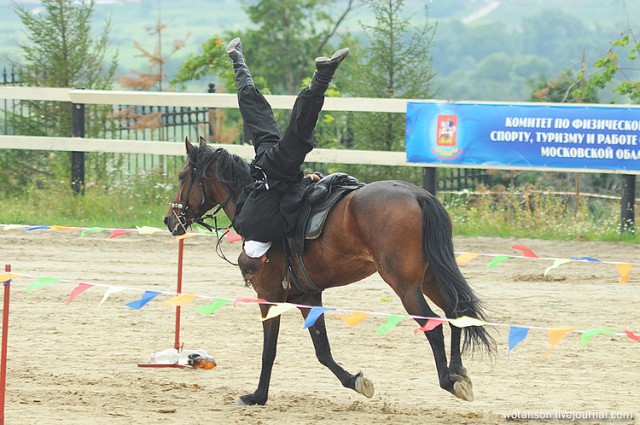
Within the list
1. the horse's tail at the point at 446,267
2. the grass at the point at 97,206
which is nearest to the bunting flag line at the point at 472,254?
the horse's tail at the point at 446,267

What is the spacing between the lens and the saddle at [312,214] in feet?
23.7

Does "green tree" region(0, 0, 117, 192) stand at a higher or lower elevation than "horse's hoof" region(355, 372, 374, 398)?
higher

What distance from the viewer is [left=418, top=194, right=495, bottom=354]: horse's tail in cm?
675

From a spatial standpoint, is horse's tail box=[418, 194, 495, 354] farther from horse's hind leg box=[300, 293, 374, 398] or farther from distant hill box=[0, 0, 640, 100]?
distant hill box=[0, 0, 640, 100]

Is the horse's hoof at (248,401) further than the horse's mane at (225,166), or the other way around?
the horse's mane at (225,166)

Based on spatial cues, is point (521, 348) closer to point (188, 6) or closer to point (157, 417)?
point (157, 417)

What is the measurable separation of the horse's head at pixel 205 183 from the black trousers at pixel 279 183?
20cm

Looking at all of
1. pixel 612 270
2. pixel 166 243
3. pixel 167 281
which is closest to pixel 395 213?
pixel 167 281

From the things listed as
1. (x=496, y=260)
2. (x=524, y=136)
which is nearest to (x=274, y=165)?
(x=496, y=260)

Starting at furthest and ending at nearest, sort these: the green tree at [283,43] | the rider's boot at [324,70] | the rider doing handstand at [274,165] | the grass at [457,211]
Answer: the green tree at [283,43] < the grass at [457,211] < the rider doing handstand at [274,165] < the rider's boot at [324,70]

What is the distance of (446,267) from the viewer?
6758mm

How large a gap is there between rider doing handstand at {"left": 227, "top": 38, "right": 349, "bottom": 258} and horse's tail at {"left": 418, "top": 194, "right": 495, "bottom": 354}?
915 millimetres

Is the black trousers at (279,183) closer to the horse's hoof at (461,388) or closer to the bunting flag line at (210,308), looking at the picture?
the bunting flag line at (210,308)

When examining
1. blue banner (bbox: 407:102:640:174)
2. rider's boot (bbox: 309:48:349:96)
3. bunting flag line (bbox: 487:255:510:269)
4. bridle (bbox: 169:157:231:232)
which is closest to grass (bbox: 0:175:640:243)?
blue banner (bbox: 407:102:640:174)
